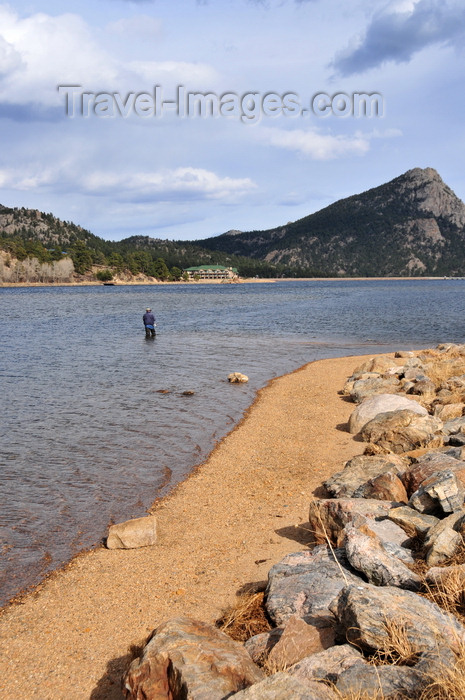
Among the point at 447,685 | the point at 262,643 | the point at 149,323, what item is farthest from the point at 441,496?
the point at 149,323

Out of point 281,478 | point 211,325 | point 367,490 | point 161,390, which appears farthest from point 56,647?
point 211,325

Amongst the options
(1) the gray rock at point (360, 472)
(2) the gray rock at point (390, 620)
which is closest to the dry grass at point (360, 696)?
(2) the gray rock at point (390, 620)

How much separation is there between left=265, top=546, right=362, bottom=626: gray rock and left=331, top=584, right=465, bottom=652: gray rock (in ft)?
1.30

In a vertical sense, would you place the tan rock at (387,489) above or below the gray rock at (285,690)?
below

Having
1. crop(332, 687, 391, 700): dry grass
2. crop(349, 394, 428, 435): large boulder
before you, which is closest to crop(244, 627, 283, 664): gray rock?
crop(332, 687, 391, 700): dry grass

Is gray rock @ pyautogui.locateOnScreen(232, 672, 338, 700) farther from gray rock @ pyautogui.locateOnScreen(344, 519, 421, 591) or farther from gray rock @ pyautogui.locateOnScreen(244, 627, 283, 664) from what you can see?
gray rock @ pyautogui.locateOnScreen(344, 519, 421, 591)

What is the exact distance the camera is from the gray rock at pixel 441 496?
20.6 feet

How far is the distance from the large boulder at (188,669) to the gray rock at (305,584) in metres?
0.83

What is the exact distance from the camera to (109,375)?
22.8 metres

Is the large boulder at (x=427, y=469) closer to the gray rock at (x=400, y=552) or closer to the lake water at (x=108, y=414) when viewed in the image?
the gray rock at (x=400, y=552)

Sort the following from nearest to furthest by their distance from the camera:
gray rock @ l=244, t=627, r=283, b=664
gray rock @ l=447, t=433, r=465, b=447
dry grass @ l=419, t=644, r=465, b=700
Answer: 1. dry grass @ l=419, t=644, r=465, b=700
2. gray rock @ l=244, t=627, r=283, b=664
3. gray rock @ l=447, t=433, r=465, b=447

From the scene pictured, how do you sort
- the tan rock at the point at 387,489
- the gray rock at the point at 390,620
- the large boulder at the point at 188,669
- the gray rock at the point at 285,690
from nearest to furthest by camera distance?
the gray rock at the point at 285,690
the large boulder at the point at 188,669
the gray rock at the point at 390,620
the tan rock at the point at 387,489

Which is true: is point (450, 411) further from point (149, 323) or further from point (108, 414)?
point (149, 323)

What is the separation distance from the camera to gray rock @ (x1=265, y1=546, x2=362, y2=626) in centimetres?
503
